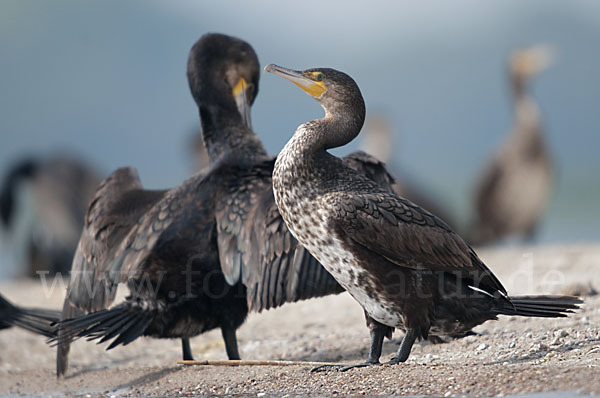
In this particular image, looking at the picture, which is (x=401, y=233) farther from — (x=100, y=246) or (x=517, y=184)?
(x=517, y=184)

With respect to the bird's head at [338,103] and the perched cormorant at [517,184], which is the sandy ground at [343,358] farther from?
the perched cormorant at [517,184]

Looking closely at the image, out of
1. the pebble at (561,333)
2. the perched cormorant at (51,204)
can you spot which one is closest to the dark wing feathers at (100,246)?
the pebble at (561,333)

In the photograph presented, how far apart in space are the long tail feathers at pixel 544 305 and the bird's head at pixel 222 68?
2.35 metres

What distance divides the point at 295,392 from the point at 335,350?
4.95ft

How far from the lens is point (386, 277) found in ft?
13.1

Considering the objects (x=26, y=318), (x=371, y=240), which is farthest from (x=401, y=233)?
(x=26, y=318)

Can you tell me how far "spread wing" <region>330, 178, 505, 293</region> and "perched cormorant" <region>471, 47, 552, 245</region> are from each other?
9.21 m

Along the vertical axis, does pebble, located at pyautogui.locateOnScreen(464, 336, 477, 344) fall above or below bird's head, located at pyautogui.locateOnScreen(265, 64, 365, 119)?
below

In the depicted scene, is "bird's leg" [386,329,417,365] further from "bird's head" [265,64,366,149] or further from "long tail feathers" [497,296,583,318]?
"bird's head" [265,64,366,149]

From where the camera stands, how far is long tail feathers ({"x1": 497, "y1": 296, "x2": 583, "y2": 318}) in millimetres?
4398

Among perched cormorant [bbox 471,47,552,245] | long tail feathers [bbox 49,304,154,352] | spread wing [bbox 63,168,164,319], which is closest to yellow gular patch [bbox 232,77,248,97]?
spread wing [bbox 63,168,164,319]

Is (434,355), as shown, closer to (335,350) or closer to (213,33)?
(335,350)

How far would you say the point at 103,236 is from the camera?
217 inches

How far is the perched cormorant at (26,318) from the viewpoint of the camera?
6133mm
